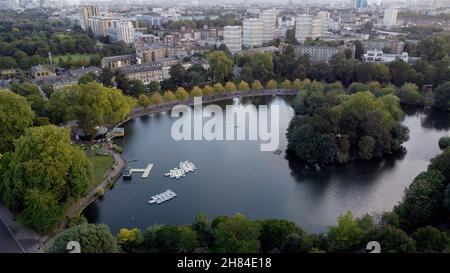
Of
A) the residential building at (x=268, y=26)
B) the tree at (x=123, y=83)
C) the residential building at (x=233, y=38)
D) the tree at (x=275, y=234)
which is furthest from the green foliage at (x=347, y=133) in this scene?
the residential building at (x=268, y=26)

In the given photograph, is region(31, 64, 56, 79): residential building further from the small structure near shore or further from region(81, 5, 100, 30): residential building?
region(81, 5, 100, 30): residential building

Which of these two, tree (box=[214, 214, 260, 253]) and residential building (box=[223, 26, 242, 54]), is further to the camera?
residential building (box=[223, 26, 242, 54])

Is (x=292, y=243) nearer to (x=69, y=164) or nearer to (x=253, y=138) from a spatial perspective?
(x=69, y=164)

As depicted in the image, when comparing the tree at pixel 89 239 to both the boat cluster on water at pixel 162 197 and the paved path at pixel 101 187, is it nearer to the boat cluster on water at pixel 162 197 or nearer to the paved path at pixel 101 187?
the paved path at pixel 101 187

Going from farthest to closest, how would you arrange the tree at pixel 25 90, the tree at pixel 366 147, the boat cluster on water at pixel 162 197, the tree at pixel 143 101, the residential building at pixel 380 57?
the residential building at pixel 380 57, the tree at pixel 143 101, the tree at pixel 25 90, the tree at pixel 366 147, the boat cluster on water at pixel 162 197

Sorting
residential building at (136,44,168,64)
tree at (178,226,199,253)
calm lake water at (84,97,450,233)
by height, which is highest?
residential building at (136,44,168,64)

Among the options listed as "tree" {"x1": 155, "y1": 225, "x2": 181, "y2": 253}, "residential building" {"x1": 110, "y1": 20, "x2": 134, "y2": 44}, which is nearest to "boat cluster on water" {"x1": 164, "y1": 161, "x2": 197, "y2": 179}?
"tree" {"x1": 155, "y1": 225, "x2": 181, "y2": 253}

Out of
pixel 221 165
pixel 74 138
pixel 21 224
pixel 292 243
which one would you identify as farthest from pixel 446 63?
pixel 21 224
